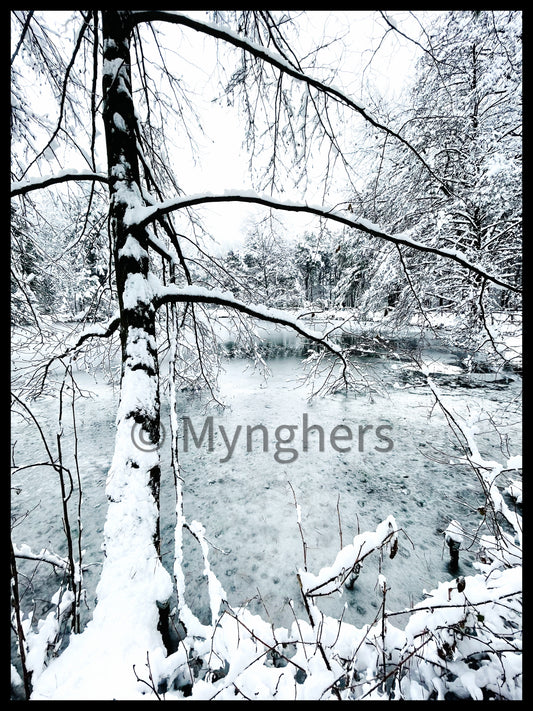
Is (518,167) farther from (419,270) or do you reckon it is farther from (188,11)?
(188,11)

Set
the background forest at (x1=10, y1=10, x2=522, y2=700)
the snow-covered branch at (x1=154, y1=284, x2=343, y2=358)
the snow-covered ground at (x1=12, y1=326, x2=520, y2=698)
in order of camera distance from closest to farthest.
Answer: the background forest at (x1=10, y1=10, x2=522, y2=700), the snow-covered branch at (x1=154, y1=284, x2=343, y2=358), the snow-covered ground at (x1=12, y1=326, x2=520, y2=698)

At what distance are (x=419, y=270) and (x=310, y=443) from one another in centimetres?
542

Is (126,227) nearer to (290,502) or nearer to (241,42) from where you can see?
(241,42)

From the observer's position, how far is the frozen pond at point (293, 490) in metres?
3.51

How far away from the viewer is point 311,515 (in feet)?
15.2

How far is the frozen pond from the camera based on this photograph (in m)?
3.51

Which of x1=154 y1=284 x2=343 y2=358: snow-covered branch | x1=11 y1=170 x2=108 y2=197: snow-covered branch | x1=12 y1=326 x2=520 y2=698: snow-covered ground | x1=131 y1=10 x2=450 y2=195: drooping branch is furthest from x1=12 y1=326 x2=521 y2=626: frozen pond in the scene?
x1=11 y1=170 x2=108 y2=197: snow-covered branch

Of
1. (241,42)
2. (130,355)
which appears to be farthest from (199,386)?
(241,42)

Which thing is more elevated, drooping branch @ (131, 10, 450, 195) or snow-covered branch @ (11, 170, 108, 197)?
drooping branch @ (131, 10, 450, 195)

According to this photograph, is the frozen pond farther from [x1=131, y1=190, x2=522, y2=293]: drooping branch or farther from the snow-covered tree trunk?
[x1=131, y1=190, x2=522, y2=293]: drooping branch

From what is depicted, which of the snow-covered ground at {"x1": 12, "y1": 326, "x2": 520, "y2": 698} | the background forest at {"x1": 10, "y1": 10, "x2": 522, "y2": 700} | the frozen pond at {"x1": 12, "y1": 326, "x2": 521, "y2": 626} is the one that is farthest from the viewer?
the frozen pond at {"x1": 12, "y1": 326, "x2": 521, "y2": 626}

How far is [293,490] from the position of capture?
2443 mm

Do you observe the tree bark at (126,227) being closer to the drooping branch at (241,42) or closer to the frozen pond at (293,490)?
the drooping branch at (241,42)
